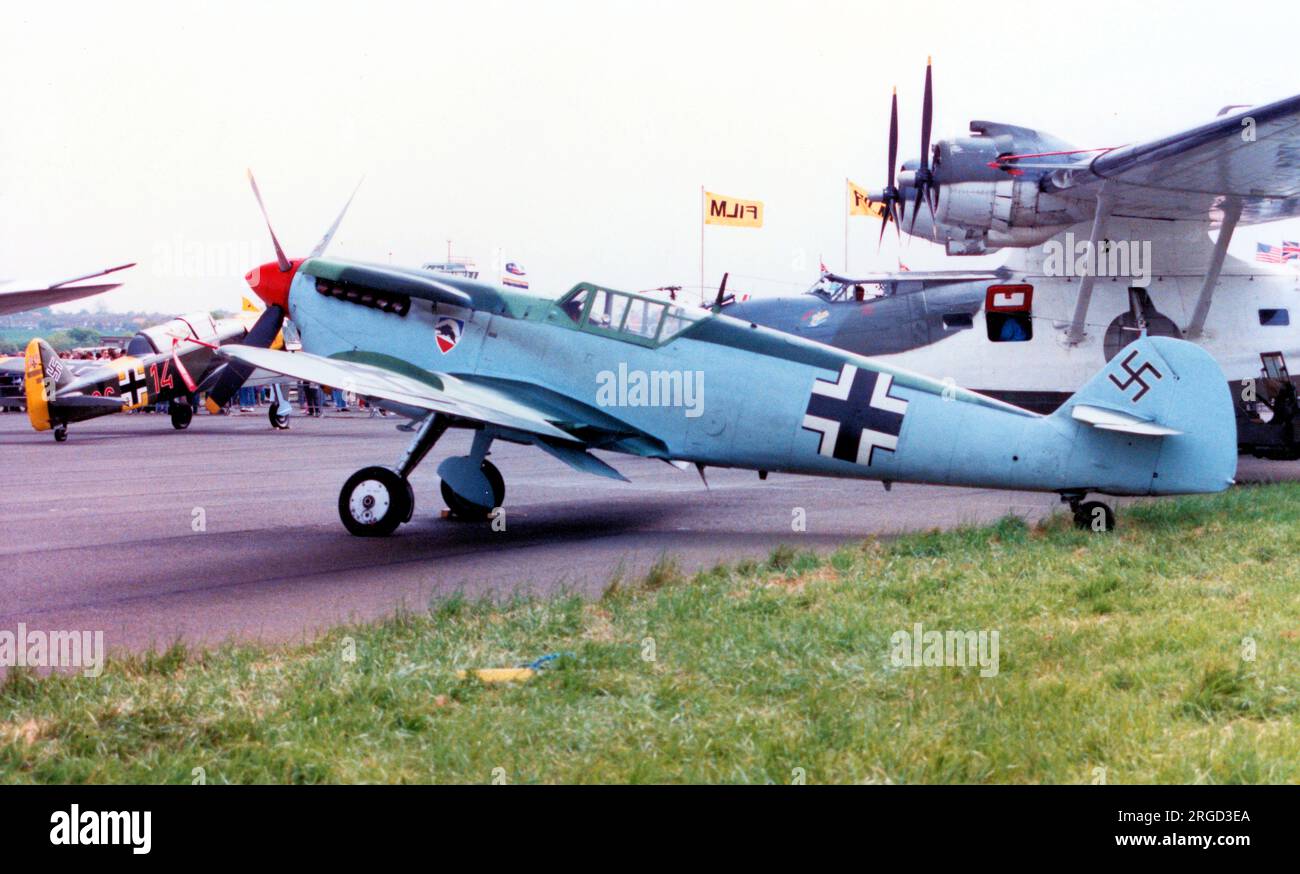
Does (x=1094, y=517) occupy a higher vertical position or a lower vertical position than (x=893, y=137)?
lower

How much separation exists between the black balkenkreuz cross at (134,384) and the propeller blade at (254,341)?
16.6 meters

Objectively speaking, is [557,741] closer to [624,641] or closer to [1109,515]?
[624,641]

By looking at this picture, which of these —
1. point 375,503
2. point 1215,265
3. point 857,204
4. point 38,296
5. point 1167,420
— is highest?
point 857,204

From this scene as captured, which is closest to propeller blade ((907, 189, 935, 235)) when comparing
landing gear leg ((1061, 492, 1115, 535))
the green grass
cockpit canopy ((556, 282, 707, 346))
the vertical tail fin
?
cockpit canopy ((556, 282, 707, 346))

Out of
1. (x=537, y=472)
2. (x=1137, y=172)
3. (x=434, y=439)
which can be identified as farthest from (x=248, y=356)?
(x=1137, y=172)

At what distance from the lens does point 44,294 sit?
773 cm

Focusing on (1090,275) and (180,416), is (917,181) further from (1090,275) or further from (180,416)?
(180,416)

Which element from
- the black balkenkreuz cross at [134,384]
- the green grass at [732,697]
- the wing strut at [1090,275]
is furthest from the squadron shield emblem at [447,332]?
the black balkenkreuz cross at [134,384]

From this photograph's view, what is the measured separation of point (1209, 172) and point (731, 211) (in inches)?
419

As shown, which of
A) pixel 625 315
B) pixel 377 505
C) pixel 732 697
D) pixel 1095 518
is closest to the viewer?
pixel 732 697

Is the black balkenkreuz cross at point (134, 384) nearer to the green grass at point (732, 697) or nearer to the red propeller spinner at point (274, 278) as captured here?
the red propeller spinner at point (274, 278)

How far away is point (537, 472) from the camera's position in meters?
17.2

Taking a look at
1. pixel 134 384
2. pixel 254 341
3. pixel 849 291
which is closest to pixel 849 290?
pixel 849 291

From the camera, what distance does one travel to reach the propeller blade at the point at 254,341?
11422mm
